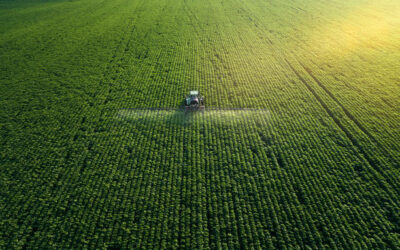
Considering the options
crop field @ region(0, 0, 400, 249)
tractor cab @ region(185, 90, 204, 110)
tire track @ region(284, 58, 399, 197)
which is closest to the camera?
crop field @ region(0, 0, 400, 249)

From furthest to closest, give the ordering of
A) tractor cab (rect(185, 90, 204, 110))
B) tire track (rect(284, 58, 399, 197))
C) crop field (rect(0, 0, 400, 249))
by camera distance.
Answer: tractor cab (rect(185, 90, 204, 110)) → tire track (rect(284, 58, 399, 197)) → crop field (rect(0, 0, 400, 249))

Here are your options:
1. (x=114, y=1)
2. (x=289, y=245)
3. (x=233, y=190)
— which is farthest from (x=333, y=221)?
(x=114, y=1)

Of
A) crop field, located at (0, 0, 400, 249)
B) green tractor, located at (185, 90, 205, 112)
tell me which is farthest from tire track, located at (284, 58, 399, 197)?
green tractor, located at (185, 90, 205, 112)

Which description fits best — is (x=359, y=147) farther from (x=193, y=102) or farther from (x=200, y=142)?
(x=193, y=102)

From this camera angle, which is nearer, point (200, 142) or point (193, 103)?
point (200, 142)

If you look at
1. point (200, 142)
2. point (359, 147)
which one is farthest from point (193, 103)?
point (359, 147)

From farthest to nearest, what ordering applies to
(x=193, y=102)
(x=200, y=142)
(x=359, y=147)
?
1. (x=193, y=102)
2. (x=200, y=142)
3. (x=359, y=147)

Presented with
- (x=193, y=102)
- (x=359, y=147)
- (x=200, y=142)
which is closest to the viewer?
(x=359, y=147)

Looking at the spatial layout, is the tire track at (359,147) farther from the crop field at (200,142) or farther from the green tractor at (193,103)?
the green tractor at (193,103)

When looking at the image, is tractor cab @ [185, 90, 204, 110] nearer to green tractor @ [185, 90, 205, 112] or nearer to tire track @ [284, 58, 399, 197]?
green tractor @ [185, 90, 205, 112]

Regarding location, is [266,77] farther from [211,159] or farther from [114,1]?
[114,1]
